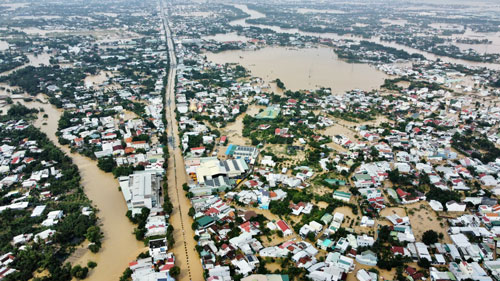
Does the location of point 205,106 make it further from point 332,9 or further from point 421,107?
point 332,9

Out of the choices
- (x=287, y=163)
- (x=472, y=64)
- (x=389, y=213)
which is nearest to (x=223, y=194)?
(x=287, y=163)

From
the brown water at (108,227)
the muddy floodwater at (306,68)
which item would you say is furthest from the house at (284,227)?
the muddy floodwater at (306,68)

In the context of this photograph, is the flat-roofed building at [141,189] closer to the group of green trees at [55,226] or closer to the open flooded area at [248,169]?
the open flooded area at [248,169]

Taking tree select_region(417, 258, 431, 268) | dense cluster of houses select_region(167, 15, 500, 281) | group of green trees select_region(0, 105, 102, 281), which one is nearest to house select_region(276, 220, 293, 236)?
dense cluster of houses select_region(167, 15, 500, 281)

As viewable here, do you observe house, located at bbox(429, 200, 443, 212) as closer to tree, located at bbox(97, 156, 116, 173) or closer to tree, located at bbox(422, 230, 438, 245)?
tree, located at bbox(422, 230, 438, 245)

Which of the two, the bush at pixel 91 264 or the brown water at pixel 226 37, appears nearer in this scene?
the bush at pixel 91 264

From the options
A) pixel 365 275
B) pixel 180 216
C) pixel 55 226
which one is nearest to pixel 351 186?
pixel 365 275
